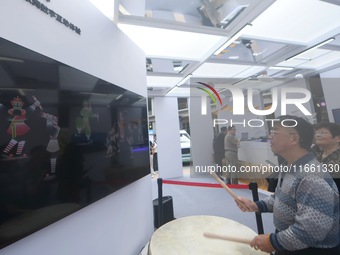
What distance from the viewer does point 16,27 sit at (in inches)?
47.3

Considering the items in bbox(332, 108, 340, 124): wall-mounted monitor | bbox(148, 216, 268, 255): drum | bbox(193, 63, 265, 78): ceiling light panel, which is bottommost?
bbox(148, 216, 268, 255): drum

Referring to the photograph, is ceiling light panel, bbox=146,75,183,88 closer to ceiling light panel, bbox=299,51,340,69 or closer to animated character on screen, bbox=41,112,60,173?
ceiling light panel, bbox=299,51,340,69

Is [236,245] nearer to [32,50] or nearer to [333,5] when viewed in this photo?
[32,50]

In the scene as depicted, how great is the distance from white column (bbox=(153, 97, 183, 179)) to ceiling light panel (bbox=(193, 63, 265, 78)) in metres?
2.20

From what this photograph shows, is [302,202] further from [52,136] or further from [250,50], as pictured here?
[250,50]

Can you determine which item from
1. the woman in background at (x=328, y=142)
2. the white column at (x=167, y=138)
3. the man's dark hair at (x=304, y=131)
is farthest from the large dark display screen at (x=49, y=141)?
the white column at (x=167, y=138)

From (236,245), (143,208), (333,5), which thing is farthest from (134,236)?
(333,5)

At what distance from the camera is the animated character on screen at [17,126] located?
43.5 inches

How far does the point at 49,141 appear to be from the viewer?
52.3 inches

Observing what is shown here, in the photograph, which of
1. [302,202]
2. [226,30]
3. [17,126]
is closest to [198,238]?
[302,202]

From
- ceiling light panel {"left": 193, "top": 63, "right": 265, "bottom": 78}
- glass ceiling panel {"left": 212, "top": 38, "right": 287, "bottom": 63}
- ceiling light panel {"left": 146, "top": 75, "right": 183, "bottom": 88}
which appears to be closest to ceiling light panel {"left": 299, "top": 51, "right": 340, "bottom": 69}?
ceiling light panel {"left": 193, "top": 63, "right": 265, "bottom": 78}

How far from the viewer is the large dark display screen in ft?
3.56

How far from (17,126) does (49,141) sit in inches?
8.9

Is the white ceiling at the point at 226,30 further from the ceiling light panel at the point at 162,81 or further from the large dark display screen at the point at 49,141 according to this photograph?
the large dark display screen at the point at 49,141
